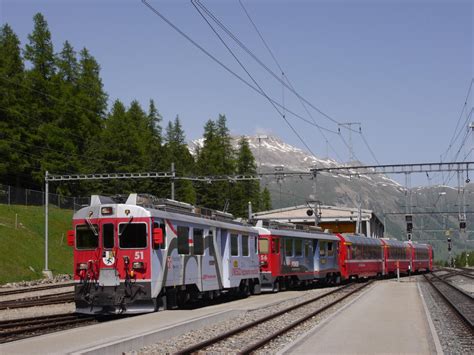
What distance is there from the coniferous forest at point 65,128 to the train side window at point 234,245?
23844mm

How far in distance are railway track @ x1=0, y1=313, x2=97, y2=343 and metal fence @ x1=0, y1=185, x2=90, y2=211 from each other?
116 feet

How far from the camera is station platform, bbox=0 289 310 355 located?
42.0 feet

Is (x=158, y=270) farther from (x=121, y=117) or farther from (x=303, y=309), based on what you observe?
(x=121, y=117)

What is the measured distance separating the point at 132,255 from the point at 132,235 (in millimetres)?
567

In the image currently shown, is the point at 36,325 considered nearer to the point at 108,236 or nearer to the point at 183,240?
the point at 108,236

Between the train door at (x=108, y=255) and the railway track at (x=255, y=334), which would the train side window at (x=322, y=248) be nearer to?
the railway track at (x=255, y=334)

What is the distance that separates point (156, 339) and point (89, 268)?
239 inches

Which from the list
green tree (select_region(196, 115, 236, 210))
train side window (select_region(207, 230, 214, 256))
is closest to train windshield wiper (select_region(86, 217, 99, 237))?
train side window (select_region(207, 230, 214, 256))

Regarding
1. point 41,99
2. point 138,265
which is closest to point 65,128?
point 41,99

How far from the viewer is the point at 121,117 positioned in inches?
3201

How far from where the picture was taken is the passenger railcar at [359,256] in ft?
152

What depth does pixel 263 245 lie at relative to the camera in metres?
33.4

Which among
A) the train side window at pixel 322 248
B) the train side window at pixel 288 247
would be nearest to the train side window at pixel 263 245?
the train side window at pixel 288 247

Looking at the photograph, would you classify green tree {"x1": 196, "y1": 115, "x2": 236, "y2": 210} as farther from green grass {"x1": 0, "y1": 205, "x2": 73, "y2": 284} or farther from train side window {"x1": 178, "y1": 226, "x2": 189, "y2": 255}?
train side window {"x1": 178, "y1": 226, "x2": 189, "y2": 255}
